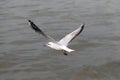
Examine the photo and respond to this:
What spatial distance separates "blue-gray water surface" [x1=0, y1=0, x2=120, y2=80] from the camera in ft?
23.9

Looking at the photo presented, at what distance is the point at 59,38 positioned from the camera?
882 centimetres

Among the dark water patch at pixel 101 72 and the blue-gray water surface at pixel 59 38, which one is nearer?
the dark water patch at pixel 101 72

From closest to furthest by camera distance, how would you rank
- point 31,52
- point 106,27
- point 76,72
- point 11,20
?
point 76,72, point 31,52, point 106,27, point 11,20

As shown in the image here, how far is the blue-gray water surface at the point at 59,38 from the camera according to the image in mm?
7297

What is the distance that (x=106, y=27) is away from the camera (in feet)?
30.5

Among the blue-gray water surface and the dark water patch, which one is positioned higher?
the blue-gray water surface

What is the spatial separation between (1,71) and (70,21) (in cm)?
299

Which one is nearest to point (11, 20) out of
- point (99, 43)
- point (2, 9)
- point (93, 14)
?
point (2, 9)

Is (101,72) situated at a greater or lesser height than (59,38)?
lesser

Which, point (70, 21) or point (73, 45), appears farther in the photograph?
point (70, 21)

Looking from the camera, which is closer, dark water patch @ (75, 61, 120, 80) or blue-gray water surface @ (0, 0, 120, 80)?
dark water patch @ (75, 61, 120, 80)

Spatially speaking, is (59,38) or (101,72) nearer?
(101,72)

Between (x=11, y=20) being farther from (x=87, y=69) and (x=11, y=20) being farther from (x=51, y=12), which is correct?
(x=87, y=69)

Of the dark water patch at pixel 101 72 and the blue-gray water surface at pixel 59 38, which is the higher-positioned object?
the blue-gray water surface at pixel 59 38
